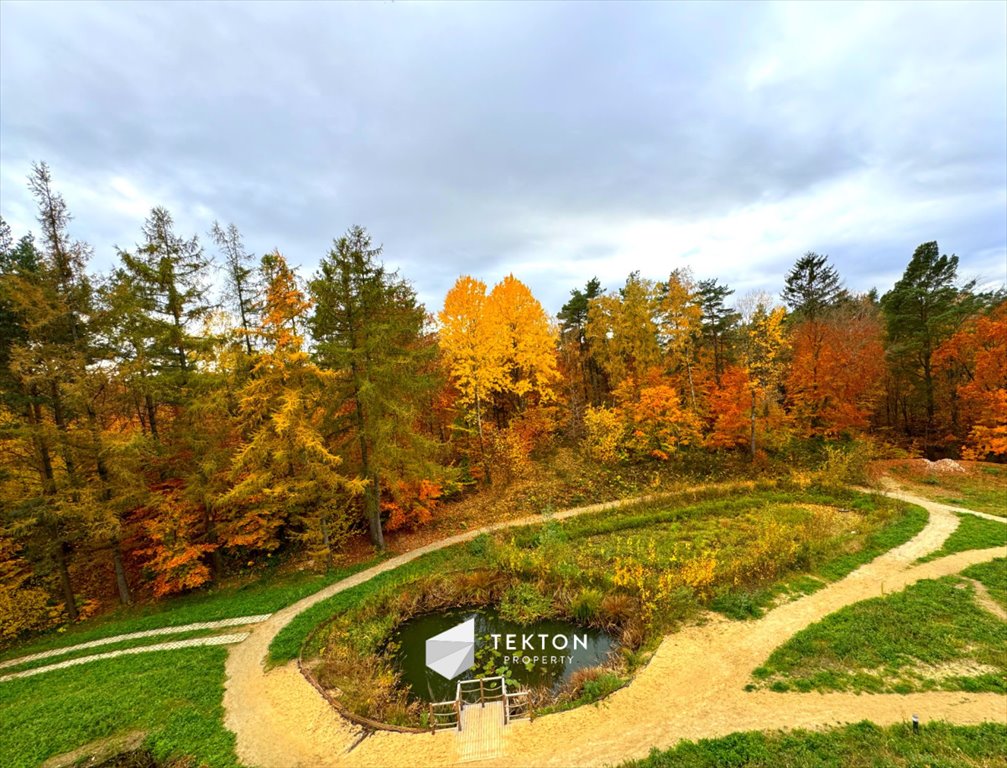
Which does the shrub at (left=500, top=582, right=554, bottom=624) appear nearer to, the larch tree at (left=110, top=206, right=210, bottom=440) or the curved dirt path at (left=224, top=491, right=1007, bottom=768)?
the curved dirt path at (left=224, top=491, right=1007, bottom=768)

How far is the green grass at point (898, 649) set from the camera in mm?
8781

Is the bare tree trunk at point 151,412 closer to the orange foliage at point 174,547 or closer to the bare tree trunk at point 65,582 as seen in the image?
the orange foliage at point 174,547

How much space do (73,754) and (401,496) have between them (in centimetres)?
1115

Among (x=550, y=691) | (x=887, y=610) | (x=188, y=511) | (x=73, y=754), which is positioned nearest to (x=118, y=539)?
(x=188, y=511)

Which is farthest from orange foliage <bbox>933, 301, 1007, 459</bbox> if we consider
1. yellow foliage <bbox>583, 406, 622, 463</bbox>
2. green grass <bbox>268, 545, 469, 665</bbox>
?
green grass <bbox>268, 545, 469, 665</bbox>

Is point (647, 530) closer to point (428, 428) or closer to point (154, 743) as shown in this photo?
point (428, 428)

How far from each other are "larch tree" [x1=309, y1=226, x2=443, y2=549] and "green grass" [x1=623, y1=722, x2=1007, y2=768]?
12561 mm

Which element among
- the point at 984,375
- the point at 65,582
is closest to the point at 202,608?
the point at 65,582

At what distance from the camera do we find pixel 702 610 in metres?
12.4

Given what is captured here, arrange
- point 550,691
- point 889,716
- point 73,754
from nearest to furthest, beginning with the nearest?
1. point 889,716
2. point 73,754
3. point 550,691

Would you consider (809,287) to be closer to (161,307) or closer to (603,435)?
(603,435)

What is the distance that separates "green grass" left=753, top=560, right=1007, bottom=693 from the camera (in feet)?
28.8

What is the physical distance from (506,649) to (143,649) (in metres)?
11.8

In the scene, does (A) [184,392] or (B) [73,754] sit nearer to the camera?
(B) [73,754]
